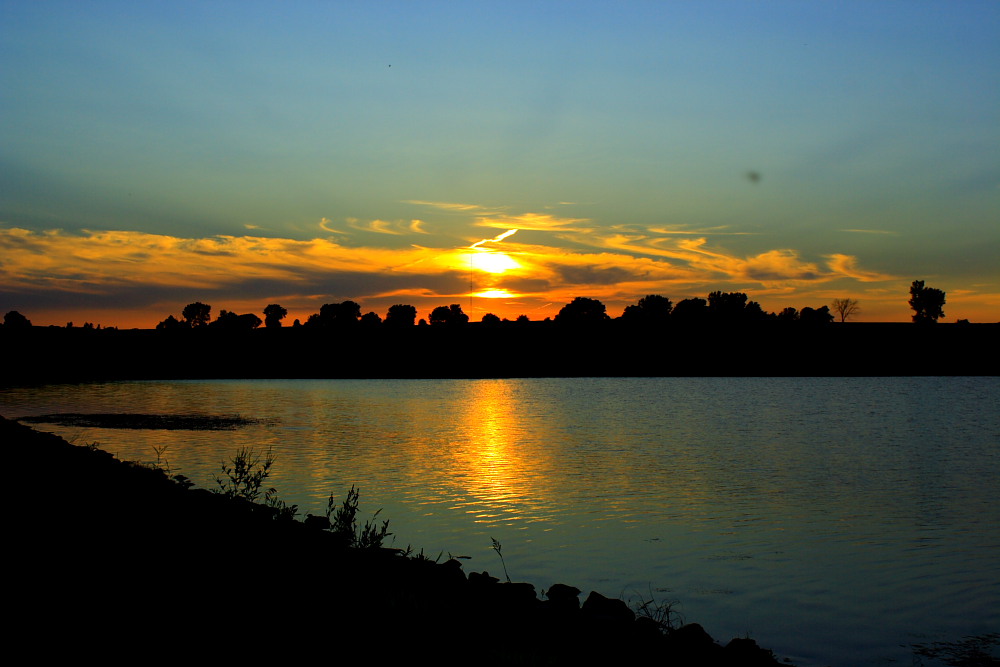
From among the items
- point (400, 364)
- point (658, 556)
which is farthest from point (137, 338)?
point (658, 556)

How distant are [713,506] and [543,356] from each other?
575 ft

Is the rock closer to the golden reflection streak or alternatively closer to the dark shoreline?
the golden reflection streak

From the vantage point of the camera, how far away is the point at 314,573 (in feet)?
40.1

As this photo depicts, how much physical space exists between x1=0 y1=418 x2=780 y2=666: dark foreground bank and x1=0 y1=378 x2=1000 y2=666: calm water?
3.06 meters

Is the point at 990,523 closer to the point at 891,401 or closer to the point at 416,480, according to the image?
the point at 416,480

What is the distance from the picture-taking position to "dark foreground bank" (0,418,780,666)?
858cm

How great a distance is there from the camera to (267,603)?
10047mm

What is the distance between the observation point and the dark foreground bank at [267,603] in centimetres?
858

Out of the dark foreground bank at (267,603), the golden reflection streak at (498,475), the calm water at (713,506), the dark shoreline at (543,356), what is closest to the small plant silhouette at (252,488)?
the calm water at (713,506)

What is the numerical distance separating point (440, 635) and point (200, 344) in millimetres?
199476

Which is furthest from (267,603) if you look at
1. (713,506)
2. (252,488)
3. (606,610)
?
(713,506)

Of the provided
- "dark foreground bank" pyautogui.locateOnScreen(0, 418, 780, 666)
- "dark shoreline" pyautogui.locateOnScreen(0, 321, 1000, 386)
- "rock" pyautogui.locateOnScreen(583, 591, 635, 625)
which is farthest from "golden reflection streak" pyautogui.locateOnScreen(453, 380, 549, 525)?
"dark shoreline" pyautogui.locateOnScreen(0, 321, 1000, 386)

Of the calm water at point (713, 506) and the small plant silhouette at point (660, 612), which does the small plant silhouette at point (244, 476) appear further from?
the small plant silhouette at point (660, 612)

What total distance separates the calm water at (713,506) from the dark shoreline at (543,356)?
13310cm
